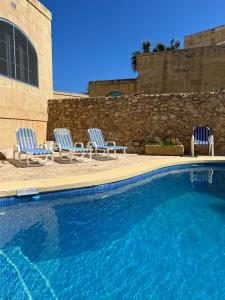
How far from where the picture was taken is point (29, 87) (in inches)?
419

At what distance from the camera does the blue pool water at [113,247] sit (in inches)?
105

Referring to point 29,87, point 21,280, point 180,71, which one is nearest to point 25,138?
point 29,87

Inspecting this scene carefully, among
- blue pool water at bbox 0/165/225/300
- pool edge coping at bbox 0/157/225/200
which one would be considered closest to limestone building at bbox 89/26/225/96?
pool edge coping at bbox 0/157/225/200

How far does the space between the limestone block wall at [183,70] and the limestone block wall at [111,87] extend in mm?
854

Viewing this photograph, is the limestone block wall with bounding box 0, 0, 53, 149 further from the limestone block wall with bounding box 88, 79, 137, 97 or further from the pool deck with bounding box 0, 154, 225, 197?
the limestone block wall with bounding box 88, 79, 137, 97

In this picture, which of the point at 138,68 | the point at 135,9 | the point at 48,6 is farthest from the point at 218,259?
the point at 138,68

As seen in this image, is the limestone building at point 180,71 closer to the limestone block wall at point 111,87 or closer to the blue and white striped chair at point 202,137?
the limestone block wall at point 111,87

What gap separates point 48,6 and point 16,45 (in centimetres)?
331

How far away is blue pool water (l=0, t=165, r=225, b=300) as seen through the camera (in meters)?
2.68

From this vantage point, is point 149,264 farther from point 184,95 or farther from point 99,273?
point 184,95

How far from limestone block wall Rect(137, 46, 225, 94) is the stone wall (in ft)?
20.0

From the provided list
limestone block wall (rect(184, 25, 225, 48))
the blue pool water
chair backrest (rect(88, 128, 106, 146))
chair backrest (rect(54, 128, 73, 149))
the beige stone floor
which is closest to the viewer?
the blue pool water

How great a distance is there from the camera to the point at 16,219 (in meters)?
4.41

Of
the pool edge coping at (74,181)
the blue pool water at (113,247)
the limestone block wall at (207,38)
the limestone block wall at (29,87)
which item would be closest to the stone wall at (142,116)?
the limestone block wall at (29,87)
